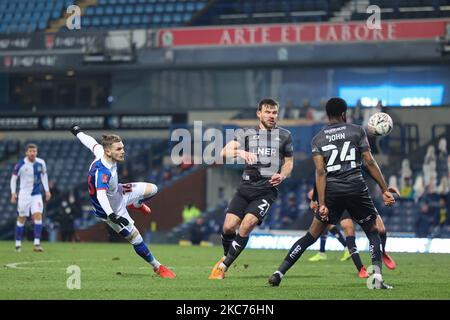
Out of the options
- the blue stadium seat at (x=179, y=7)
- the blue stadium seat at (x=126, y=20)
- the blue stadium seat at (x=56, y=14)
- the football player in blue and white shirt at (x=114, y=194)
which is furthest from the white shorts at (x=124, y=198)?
the blue stadium seat at (x=56, y=14)

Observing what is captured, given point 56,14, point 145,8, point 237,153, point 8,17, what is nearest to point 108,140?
point 237,153

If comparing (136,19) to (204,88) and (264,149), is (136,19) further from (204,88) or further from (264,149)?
(264,149)

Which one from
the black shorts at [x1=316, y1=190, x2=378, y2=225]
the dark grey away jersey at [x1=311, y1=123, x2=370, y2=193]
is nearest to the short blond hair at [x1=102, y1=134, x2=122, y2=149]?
the dark grey away jersey at [x1=311, y1=123, x2=370, y2=193]

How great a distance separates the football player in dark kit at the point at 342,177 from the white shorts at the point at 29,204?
496 inches

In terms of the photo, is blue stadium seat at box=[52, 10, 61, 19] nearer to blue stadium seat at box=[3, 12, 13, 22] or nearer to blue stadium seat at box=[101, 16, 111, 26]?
blue stadium seat at box=[3, 12, 13, 22]

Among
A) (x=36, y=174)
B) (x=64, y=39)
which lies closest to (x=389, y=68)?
(x=64, y=39)

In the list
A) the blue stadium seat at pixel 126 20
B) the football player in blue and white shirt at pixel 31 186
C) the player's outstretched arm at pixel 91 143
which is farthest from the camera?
the blue stadium seat at pixel 126 20

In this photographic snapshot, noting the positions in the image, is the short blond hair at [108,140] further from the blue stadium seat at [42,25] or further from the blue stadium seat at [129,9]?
the blue stadium seat at [42,25]

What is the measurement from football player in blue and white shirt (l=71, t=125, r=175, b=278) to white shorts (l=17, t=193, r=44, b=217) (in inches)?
382

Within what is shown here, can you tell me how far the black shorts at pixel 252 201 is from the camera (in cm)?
1521

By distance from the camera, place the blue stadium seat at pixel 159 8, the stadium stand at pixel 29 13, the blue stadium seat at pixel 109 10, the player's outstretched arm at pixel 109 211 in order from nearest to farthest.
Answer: the player's outstretched arm at pixel 109 211 → the blue stadium seat at pixel 159 8 → the blue stadium seat at pixel 109 10 → the stadium stand at pixel 29 13

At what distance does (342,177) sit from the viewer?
44.9 ft

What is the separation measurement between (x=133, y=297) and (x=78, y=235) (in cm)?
2513
